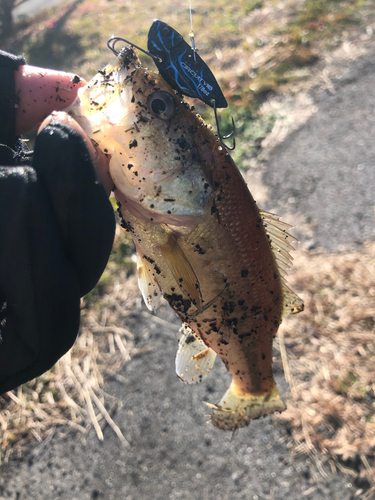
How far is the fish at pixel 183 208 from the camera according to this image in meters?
1.51

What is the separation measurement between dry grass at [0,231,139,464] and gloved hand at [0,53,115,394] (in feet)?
7.40

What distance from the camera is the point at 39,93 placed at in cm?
154

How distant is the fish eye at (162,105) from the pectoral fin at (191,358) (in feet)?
3.74

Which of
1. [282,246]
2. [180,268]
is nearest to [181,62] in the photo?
[180,268]

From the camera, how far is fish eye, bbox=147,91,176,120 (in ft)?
5.02

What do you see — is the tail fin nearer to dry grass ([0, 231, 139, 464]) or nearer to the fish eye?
dry grass ([0, 231, 139, 464])

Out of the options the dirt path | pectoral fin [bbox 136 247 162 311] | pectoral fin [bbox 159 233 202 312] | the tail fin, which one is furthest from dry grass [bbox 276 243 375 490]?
pectoral fin [bbox 159 233 202 312]

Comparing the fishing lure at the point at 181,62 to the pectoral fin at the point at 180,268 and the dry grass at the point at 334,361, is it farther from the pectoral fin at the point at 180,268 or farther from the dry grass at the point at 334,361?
the dry grass at the point at 334,361

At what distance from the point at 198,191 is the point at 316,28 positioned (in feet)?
25.8

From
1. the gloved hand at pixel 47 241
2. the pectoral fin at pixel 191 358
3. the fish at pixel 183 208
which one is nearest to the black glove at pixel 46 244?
the gloved hand at pixel 47 241

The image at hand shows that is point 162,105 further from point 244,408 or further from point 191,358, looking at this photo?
point 244,408

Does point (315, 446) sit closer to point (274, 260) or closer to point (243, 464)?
point (243, 464)

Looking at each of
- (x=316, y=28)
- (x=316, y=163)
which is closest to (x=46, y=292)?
(x=316, y=163)

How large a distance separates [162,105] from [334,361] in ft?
9.15
